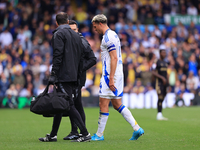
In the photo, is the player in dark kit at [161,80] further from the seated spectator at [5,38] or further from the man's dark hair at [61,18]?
the seated spectator at [5,38]

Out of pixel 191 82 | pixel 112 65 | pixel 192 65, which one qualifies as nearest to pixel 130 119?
pixel 112 65

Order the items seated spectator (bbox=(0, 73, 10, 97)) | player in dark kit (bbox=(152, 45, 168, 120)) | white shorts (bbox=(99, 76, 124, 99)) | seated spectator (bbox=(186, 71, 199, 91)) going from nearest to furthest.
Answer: white shorts (bbox=(99, 76, 124, 99))
player in dark kit (bbox=(152, 45, 168, 120))
seated spectator (bbox=(0, 73, 10, 97))
seated spectator (bbox=(186, 71, 199, 91))

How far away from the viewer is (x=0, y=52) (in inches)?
814

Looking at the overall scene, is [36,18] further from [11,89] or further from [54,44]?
[54,44]

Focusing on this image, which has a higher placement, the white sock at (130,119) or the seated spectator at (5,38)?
the seated spectator at (5,38)

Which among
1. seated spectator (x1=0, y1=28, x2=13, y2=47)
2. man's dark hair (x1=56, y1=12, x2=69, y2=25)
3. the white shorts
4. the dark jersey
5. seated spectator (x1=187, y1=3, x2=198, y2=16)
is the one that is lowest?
the white shorts

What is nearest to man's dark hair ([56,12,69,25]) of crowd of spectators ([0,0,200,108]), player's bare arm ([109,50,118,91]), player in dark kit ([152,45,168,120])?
player's bare arm ([109,50,118,91])

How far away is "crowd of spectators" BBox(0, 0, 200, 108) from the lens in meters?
19.8

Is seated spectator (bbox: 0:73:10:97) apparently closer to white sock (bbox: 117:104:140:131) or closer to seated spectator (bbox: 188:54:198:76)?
seated spectator (bbox: 188:54:198:76)

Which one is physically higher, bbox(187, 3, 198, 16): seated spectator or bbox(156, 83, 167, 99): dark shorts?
bbox(187, 3, 198, 16): seated spectator

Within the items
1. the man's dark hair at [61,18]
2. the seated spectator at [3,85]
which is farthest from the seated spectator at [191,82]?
the man's dark hair at [61,18]

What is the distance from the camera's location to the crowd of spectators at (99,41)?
1980cm

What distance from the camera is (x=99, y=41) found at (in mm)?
22891

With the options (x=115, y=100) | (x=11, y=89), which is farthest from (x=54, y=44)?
(x=11, y=89)
